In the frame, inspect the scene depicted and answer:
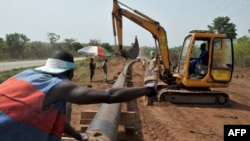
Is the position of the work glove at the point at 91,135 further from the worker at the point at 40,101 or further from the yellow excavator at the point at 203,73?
the yellow excavator at the point at 203,73

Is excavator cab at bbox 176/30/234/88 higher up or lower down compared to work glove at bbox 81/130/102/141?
higher up

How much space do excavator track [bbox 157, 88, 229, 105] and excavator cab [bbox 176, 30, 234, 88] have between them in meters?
0.30

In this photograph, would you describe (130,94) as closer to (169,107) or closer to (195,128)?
(195,128)

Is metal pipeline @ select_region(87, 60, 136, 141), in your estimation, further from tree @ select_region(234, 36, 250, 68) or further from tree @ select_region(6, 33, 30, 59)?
tree @ select_region(6, 33, 30, 59)

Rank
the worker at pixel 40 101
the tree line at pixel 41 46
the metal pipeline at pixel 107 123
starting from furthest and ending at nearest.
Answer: the tree line at pixel 41 46
the metal pipeline at pixel 107 123
the worker at pixel 40 101

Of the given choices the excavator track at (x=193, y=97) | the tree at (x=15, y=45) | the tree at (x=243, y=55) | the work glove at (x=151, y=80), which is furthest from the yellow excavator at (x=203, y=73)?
the tree at (x=15, y=45)

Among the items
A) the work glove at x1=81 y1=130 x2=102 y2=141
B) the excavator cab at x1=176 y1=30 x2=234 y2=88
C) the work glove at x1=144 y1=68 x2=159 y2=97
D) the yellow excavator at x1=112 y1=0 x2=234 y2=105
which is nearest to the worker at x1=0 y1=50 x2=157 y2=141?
the work glove at x1=144 y1=68 x2=159 y2=97

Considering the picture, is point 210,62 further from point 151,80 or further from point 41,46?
point 41,46

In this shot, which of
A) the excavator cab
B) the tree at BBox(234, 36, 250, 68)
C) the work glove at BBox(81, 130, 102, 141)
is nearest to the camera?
the work glove at BBox(81, 130, 102, 141)

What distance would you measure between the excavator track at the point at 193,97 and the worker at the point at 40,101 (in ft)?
33.8

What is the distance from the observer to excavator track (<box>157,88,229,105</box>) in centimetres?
1312

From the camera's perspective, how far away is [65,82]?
9.21ft

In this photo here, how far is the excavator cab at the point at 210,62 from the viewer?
12930 millimetres

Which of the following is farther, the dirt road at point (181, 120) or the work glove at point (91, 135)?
the dirt road at point (181, 120)
